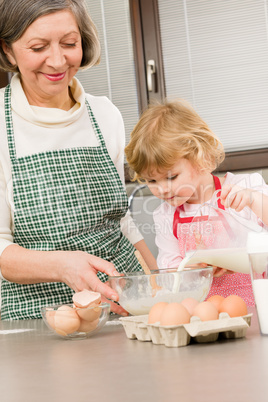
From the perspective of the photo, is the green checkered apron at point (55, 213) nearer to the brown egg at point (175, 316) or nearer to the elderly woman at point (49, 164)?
the elderly woman at point (49, 164)

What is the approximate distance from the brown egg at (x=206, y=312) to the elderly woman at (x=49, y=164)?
0.63 m

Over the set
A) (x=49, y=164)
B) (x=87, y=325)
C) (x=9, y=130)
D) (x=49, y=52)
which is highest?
(x=49, y=52)

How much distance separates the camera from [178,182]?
1688 mm

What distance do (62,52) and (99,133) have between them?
0.30 m

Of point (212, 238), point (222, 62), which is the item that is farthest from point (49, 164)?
point (222, 62)

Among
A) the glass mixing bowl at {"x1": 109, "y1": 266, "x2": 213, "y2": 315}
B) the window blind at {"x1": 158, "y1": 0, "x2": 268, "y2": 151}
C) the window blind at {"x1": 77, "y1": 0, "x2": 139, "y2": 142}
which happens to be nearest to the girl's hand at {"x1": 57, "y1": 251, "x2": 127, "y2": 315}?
the glass mixing bowl at {"x1": 109, "y1": 266, "x2": 213, "y2": 315}

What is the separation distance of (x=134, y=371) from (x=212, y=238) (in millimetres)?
482

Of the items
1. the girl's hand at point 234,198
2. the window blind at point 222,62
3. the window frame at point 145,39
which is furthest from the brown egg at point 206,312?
the window frame at point 145,39

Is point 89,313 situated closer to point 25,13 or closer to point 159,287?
point 159,287

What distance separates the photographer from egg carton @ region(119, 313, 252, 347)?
73cm

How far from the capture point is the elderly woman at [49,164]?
144 cm

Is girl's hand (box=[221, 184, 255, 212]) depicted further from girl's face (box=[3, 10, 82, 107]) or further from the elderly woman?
girl's face (box=[3, 10, 82, 107])

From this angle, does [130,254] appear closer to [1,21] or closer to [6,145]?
[6,145]

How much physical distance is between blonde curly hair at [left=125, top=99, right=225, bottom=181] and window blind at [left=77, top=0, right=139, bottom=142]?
1.30 m
